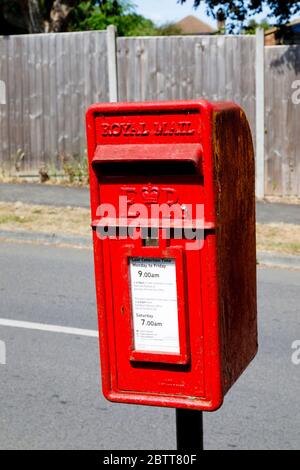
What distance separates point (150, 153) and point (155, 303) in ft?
1.47

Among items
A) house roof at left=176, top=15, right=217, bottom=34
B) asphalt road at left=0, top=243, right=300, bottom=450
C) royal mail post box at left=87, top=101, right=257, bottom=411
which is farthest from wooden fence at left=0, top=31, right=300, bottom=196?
house roof at left=176, top=15, right=217, bottom=34

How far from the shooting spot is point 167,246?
2.64m

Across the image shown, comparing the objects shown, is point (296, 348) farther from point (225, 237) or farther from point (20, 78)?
point (20, 78)

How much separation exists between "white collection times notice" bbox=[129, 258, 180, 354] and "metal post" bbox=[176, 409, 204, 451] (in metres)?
0.20

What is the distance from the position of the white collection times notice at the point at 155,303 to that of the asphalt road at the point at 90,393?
81.1 inches

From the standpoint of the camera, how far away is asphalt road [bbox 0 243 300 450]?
4742 millimetres

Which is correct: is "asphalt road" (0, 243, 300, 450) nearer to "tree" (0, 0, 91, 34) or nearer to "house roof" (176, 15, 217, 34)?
"tree" (0, 0, 91, 34)

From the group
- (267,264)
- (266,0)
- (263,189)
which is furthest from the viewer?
(266,0)

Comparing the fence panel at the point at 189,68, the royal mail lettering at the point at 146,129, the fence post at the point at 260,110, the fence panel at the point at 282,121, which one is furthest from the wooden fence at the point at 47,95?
the royal mail lettering at the point at 146,129

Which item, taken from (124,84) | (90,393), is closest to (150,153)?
(90,393)

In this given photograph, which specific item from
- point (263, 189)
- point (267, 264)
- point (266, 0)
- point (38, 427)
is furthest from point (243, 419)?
point (266, 0)

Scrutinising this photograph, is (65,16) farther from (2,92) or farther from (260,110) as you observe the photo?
(260,110)

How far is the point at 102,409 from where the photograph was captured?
5.17 metres

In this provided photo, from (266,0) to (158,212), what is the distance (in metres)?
11.1
